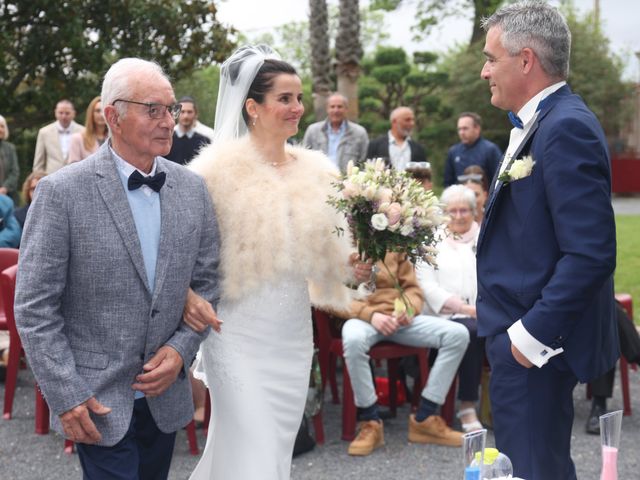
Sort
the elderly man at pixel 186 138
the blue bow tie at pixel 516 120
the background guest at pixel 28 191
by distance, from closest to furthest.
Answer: the blue bow tie at pixel 516 120
the background guest at pixel 28 191
the elderly man at pixel 186 138

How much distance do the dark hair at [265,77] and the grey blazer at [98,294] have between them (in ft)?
3.52

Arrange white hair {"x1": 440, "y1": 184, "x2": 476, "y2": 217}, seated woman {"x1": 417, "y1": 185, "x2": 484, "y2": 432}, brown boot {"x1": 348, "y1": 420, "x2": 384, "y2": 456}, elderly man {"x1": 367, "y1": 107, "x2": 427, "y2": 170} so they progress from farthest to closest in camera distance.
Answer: elderly man {"x1": 367, "y1": 107, "x2": 427, "y2": 170} → white hair {"x1": 440, "y1": 184, "x2": 476, "y2": 217} → seated woman {"x1": 417, "y1": 185, "x2": 484, "y2": 432} → brown boot {"x1": 348, "y1": 420, "x2": 384, "y2": 456}

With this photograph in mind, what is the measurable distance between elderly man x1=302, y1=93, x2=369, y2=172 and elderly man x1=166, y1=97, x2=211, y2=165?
5.00 feet

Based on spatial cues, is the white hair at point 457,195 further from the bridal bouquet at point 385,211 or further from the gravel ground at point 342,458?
the bridal bouquet at point 385,211

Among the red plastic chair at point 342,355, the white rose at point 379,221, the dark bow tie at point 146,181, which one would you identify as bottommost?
the red plastic chair at point 342,355

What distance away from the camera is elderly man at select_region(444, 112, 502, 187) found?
10453mm

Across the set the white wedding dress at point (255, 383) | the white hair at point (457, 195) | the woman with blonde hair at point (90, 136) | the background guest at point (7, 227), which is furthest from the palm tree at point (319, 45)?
the white wedding dress at point (255, 383)

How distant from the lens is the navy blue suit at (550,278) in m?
2.95

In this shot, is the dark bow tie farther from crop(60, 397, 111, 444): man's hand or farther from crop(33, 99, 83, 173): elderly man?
crop(33, 99, 83, 173): elderly man

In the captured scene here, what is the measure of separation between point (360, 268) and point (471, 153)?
6480 mm

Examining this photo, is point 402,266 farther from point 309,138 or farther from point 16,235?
point 309,138

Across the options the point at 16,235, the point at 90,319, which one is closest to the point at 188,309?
the point at 90,319

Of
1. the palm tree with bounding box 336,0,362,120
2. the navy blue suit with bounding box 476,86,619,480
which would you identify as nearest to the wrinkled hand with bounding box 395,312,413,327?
the navy blue suit with bounding box 476,86,619,480

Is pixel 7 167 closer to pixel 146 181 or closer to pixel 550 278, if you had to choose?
pixel 146 181
